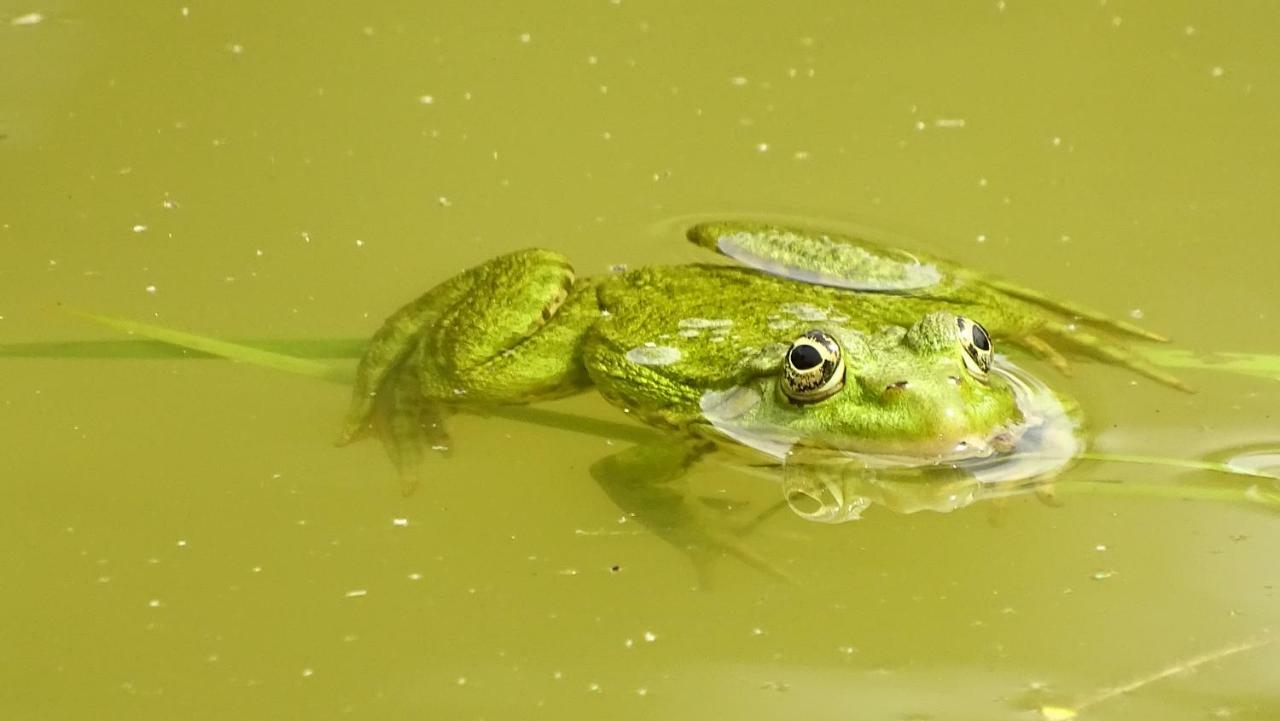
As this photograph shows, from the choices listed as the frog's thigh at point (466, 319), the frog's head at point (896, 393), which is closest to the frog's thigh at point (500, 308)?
the frog's thigh at point (466, 319)

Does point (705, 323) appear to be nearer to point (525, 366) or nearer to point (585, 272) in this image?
point (525, 366)

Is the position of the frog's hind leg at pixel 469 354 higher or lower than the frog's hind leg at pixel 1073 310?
lower

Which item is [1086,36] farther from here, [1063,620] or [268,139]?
[268,139]

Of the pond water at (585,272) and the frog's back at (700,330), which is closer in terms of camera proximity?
the pond water at (585,272)

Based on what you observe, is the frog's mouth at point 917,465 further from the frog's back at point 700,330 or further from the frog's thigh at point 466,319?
the frog's thigh at point 466,319

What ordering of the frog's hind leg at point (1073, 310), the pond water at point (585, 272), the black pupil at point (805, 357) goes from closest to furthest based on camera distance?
the pond water at point (585, 272), the black pupil at point (805, 357), the frog's hind leg at point (1073, 310)

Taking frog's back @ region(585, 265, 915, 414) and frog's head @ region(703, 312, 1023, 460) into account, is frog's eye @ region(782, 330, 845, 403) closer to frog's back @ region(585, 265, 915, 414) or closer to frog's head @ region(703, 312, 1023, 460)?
frog's head @ region(703, 312, 1023, 460)

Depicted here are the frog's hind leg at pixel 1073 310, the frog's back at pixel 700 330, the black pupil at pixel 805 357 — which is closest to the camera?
the black pupil at pixel 805 357
